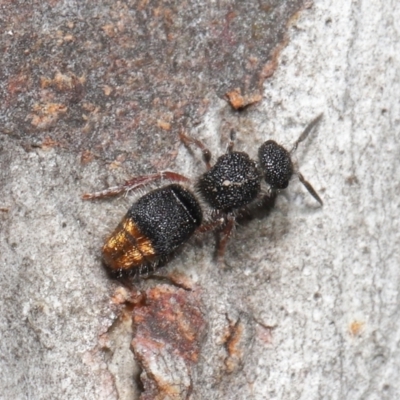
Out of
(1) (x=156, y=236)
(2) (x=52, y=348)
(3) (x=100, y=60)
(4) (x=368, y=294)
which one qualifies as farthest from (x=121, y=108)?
(4) (x=368, y=294)

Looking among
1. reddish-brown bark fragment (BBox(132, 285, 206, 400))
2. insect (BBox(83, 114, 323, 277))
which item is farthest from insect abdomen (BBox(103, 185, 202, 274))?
reddish-brown bark fragment (BBox(132, 285, 206, 400))

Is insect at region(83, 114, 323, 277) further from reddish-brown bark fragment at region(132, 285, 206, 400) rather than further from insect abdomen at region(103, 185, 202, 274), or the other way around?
reddish-brown bark fragment at region(132, 285, 206, 400)

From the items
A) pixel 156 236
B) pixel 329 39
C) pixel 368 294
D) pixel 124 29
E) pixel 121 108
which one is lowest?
pixel 368 294

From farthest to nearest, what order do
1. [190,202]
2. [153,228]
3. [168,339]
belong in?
[190,202] < [153,228] < [168,339]

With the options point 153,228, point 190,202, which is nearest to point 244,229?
point 190,202

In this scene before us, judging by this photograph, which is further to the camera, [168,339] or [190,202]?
[190,202]

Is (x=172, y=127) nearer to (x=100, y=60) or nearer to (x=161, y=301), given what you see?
(x=100, y=60)

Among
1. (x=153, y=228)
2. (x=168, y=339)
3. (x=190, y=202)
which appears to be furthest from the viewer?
(x=190, y=202)

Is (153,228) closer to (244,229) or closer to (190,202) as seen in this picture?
(190,202)
